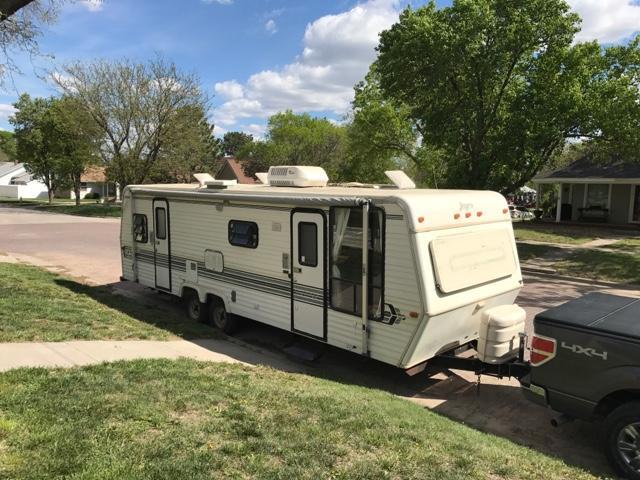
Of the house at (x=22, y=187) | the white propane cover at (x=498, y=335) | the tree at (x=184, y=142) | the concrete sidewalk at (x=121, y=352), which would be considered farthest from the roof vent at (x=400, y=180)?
the house at (x=22, y=187)

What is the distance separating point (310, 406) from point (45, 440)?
2310mm


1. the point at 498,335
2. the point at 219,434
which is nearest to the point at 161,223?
the point at 498,335

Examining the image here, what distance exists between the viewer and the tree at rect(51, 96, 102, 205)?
117ft

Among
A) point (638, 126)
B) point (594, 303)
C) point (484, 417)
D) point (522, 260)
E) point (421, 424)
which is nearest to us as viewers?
point (421, 424)

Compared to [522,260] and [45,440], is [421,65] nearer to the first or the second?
[522,260]

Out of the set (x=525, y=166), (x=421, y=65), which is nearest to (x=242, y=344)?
(x=421, y=65)

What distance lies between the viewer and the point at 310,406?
5199mm

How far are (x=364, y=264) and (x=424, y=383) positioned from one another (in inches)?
76.7

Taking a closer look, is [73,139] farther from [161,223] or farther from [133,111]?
[161,223]

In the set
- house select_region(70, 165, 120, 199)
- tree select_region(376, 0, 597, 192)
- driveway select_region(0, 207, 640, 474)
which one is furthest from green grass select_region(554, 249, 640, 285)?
house select_region(70, 165, 120, 199)

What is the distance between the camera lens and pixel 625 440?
4801 mm

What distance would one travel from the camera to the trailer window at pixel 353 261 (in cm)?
669

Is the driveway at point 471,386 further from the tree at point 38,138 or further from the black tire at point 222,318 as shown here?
the tree at point 38,138

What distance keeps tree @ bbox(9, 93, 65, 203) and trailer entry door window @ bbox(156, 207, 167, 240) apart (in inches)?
1426
